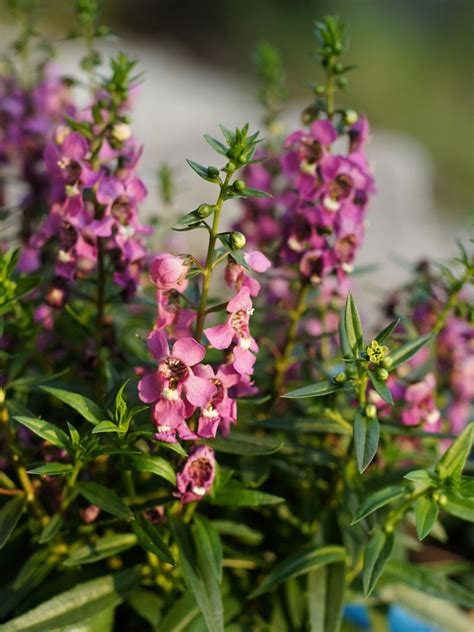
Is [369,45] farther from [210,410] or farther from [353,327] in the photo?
[210,410]

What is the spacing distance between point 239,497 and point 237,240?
69 centimetres

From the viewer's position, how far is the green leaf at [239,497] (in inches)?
73.5

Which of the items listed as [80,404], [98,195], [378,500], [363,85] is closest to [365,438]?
[378,500]

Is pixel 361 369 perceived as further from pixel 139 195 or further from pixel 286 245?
pixel 139 195

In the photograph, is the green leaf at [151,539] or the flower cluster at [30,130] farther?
the flower cluster at [30,130]

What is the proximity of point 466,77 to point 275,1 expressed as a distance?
420 centimetres

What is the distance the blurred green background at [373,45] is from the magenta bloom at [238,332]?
10.7 meters

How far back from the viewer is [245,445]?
6.09 ft

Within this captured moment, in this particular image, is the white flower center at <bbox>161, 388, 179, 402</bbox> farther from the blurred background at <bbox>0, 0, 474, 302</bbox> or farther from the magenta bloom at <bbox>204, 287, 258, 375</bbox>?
the blurred background at <bbox>0, 0, 474, 302</bbox>

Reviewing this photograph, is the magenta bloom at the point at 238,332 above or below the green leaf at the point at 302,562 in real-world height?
above

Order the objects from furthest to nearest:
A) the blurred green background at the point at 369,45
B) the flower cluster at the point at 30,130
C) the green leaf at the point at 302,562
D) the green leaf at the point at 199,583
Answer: the blurred green background at the point at 369,45 → the flower cluster at the point at 30,130 → the green leaf at the point at 302,562 → the green leaf at the point at 199,583

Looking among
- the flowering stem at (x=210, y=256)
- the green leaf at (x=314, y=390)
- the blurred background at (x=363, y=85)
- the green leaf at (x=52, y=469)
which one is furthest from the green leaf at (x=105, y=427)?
the blurred background at (x=363, y=85)

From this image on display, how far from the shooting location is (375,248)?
6863 millimetres

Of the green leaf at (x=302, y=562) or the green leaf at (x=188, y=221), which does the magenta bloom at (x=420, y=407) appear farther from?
the green leaf at (x=188, y=221)
